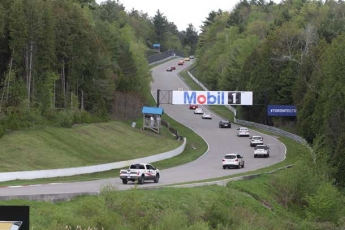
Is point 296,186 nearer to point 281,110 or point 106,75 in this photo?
point 106,75

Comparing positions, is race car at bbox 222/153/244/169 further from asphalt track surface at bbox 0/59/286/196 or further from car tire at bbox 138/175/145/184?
car tire at bbox 138/175/145/184

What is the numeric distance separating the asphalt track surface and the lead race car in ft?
1.60

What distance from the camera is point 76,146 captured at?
6856cm

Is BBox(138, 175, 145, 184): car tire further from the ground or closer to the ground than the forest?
closer to the ground

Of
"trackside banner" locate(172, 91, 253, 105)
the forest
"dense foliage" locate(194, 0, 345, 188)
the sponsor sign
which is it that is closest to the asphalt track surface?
"trackside banner" locate(172, 91, 253, 105)

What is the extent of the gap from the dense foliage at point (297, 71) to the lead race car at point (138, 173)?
21088mm

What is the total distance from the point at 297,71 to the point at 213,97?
1265 cm

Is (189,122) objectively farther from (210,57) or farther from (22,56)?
(210,57)

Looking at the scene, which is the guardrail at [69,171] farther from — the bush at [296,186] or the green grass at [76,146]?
the bush at [296,186]

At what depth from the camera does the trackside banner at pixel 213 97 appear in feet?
341

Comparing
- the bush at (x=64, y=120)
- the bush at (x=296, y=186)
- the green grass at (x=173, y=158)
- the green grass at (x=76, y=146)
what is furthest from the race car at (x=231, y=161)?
the bush at (x=64, y=120)

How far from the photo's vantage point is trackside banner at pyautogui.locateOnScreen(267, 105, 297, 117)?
102938 mm

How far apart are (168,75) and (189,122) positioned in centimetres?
7771

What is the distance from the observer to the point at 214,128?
106125 millimetres
